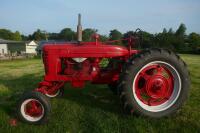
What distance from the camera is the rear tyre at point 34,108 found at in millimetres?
4520

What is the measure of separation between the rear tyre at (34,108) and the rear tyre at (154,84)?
4.31 feet

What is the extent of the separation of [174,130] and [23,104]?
2.56m

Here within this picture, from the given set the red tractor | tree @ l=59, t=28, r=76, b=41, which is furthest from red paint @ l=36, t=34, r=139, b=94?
tree @ l=59, t=28, r=76, b=41

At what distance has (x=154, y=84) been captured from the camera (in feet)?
15.6

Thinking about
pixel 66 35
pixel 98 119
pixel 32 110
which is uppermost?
pixel 66 35

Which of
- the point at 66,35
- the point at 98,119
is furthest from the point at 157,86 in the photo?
the point at 66,35

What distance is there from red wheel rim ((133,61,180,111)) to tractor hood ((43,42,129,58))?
2.27 ft

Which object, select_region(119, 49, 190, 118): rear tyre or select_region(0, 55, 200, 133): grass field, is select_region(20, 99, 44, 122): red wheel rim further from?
select_region(119, 49, 190, 118): rear tyre

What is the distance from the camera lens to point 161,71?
487cm

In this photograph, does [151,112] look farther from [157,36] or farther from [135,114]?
[157,36]

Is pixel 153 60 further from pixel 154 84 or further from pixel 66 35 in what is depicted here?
pixel 66 35

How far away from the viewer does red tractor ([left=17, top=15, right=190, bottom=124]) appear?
451cm

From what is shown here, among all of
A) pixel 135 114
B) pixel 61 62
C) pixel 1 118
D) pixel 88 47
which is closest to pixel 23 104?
pixel 1 118

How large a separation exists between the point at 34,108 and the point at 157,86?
221 centimetres
